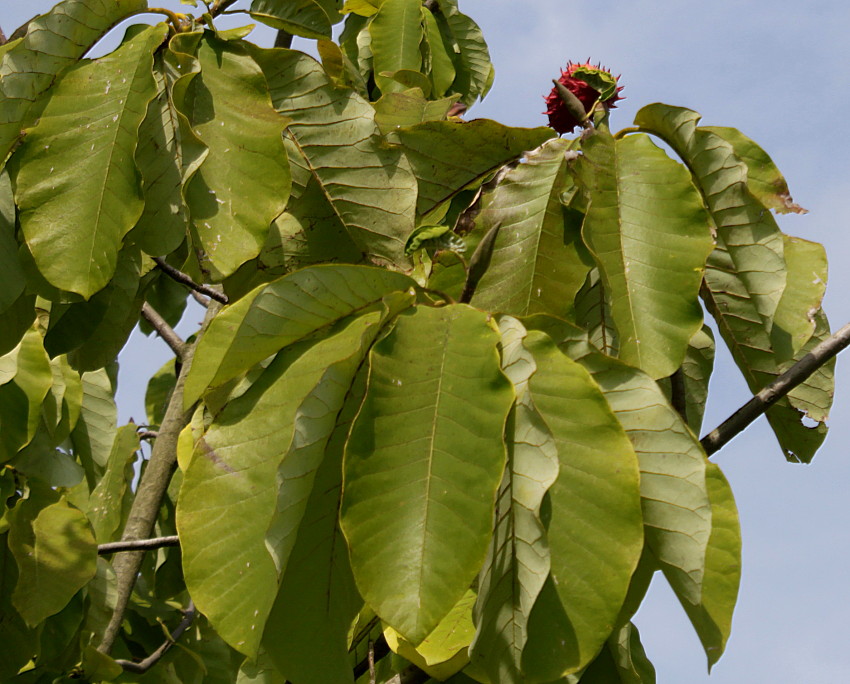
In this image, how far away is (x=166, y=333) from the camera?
2729 mm

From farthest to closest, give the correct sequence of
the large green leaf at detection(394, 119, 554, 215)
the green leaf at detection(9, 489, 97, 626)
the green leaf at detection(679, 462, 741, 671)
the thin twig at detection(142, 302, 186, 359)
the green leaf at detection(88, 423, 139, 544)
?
the thin twig at detection(142, 302, 186, 359)
the green leaf at detection(88, 423, 139, 544)
the green leaf at detection(9, 489, 97, 626)
the large green leaf at detection(394, 119, 554, 215)
the green leaf at detection(679, 462, 741, 671)

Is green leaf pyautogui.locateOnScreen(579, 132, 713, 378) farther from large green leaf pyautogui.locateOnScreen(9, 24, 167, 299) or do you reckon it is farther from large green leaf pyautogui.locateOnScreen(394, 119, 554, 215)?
large green leaf pyautogui.locateOnScreen(9, 24, 167, 299)

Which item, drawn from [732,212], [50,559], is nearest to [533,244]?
[732,212]

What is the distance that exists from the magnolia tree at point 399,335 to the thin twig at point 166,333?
A: 86 centimetres

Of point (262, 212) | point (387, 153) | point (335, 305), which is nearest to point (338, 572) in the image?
point (335, 305)

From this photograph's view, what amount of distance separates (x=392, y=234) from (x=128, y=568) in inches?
56.1

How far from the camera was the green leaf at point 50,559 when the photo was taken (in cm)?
174

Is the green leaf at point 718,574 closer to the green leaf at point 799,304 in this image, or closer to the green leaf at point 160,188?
the green leaf at point 799,304

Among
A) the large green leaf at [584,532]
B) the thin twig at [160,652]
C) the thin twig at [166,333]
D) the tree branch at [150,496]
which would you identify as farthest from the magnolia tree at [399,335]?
the thin twig at [166,333]

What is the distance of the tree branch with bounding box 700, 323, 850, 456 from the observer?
1.26 meters

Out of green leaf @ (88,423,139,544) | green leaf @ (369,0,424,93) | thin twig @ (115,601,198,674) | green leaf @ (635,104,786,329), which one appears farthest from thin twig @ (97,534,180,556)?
green leaf @ (369,0,424,93)

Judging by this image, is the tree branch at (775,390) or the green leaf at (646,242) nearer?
the green leaf at (646,242)

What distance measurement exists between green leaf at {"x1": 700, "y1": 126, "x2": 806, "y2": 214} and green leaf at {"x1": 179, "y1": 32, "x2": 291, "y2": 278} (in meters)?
0.61

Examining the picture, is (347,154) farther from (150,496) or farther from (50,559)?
(150,496)
